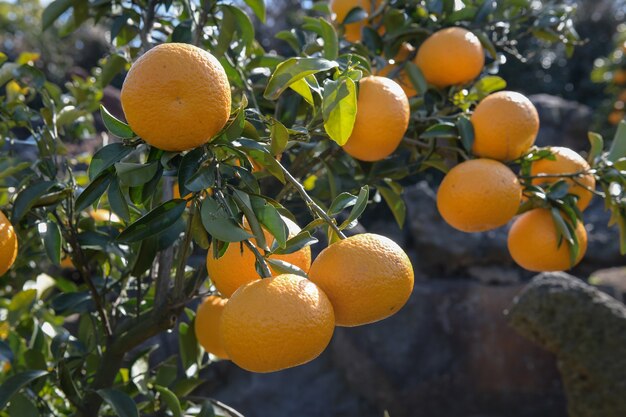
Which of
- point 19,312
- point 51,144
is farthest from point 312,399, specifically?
point 51,144

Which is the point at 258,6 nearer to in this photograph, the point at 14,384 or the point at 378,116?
the point at 378,116

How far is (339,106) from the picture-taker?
2.23ft

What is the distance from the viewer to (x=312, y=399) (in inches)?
123

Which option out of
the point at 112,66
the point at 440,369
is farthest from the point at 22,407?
the point at 440,369

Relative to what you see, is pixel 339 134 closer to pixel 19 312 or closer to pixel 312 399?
pixel 19 312

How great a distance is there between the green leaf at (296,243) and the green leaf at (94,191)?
0.21 metres

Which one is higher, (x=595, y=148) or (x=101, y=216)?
(x=595, y=148)

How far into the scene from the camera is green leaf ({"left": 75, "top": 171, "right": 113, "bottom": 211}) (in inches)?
27.0

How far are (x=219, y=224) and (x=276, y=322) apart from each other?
0.10m

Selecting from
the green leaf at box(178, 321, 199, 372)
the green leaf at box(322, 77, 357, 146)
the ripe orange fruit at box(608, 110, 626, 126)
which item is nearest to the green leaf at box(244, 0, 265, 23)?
the green leaf at box(322, 77, 357, 146)

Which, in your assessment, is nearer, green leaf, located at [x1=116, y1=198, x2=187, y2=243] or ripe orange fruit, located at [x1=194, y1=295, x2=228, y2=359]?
green leaf, located at [x1=116, y1=198, x2=187, y2=243]

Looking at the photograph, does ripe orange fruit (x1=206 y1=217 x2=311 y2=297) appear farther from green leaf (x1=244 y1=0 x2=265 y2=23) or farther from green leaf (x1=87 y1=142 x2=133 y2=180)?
green leaf (x1=244 y1=0 x2=265 y2=23)

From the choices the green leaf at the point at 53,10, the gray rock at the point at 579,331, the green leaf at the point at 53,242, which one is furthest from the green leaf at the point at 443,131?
the gray rock at the point at 579,331

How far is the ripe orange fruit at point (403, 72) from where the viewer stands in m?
1.13
